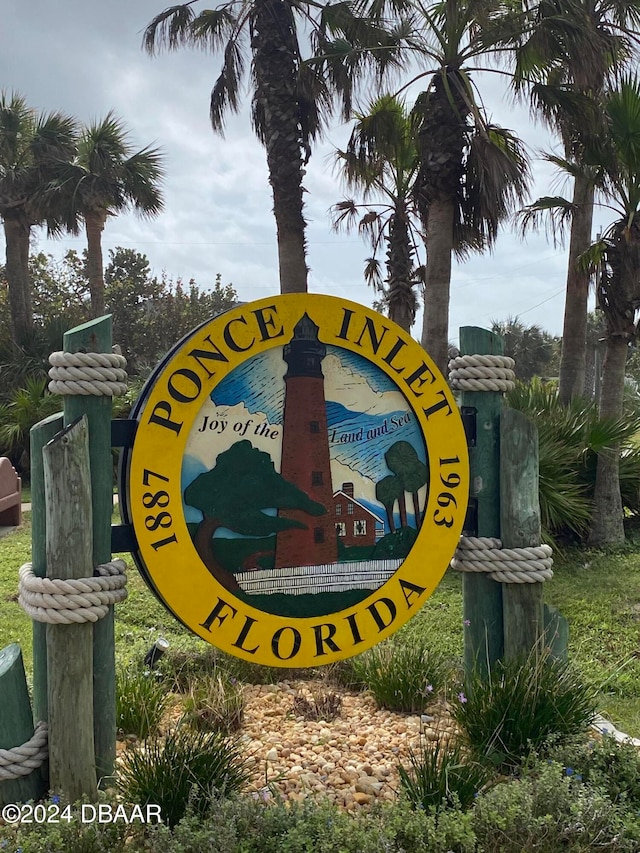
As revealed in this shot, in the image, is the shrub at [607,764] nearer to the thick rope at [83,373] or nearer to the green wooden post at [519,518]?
the green wooden post at [519,518]

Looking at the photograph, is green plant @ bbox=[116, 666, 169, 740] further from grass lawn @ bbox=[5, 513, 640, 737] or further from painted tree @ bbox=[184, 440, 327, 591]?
grass lawn @ bbox=[5, 513, 640, 737]

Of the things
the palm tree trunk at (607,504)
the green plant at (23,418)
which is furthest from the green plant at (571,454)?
the green plant at (23,418)

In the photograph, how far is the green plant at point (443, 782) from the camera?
2389 millimetres

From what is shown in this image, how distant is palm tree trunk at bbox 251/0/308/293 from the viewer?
9.34 metres

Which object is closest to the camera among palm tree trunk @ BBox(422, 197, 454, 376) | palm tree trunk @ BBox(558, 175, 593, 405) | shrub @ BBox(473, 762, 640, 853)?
shrub @ BBox(473, 762, 640, 853)

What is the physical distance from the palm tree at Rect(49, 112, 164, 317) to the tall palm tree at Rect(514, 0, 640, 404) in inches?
480

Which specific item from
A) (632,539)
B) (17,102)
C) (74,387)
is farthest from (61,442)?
(17,102)

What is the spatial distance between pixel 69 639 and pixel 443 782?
1370 mm

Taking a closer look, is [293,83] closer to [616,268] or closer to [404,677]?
[616,268]

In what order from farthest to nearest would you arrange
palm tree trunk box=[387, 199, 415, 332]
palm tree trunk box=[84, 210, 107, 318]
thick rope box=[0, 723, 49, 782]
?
palm tree trunk box=[84, 210, 107, 318] → palm tree trunk box=[387, 199, 415, 332] → thick rope box=[0, 723, 49, 782]

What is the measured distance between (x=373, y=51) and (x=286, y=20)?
1241 millimetres

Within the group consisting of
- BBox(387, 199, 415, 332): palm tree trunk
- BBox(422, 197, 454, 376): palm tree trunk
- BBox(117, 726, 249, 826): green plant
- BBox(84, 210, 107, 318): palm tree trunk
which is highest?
BBox(84, 210, 107, 318): palm tree trunk

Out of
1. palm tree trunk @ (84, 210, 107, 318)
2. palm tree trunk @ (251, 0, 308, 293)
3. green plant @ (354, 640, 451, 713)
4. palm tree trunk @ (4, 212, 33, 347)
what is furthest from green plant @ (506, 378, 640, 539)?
palm tree trunk @ (84, 210, 107, 318)

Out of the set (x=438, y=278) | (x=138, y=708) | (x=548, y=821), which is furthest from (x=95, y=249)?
(x=548, y=821)
